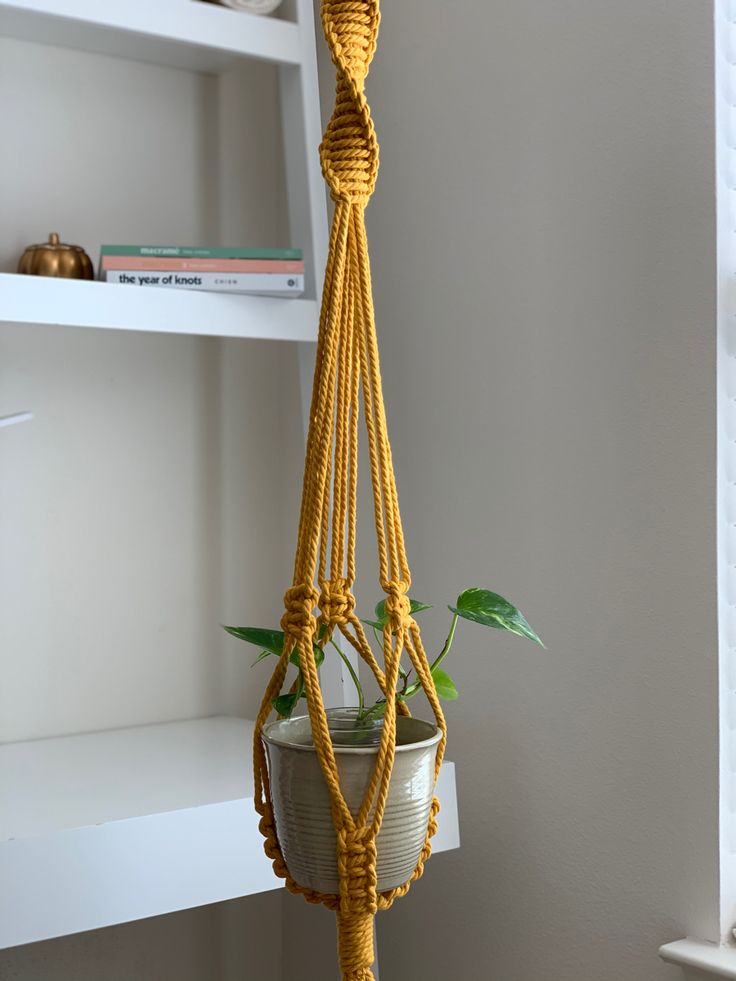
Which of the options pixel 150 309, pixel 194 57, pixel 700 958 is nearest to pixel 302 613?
pixel 700 958

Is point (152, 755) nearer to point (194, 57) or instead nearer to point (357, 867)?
point (357, 867)

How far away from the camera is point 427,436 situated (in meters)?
1.55

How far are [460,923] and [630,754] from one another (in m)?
0.44

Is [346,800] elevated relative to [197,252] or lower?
lower

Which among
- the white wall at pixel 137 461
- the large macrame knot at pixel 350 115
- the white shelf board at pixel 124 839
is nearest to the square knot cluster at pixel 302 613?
the large macrame knot at pixel 350 115

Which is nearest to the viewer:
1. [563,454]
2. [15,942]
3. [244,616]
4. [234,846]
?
[15,942]

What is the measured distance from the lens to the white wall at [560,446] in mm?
1168

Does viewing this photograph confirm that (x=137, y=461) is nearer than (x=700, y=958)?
No

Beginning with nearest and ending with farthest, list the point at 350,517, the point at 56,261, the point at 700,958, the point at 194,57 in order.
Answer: the point at 350,517 → the point at 700,958 → the point at 56,261 → the point at 194,57

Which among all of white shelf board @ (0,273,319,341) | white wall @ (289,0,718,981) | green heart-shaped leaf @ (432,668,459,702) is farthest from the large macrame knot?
white shelf board @ (0,273,319,341)

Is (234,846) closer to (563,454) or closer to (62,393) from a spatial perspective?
(563,454)

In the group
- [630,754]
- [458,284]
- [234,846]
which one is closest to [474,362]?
[458,284]

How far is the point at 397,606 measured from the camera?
74 cm

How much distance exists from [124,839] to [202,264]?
75cm
